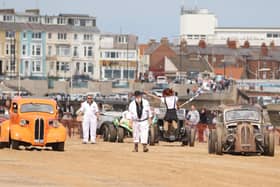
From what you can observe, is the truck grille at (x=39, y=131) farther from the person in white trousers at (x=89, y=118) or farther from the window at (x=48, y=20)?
the window at (x=48, y=20)

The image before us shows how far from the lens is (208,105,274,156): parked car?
2772cm

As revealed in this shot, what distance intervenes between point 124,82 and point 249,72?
39.0m

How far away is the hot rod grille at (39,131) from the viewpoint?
28.6 meters

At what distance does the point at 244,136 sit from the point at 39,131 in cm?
545

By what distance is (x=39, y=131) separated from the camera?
28.6 metres

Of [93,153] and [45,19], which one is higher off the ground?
[45,19]

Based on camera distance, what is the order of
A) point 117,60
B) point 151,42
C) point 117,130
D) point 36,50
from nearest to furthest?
point 117,130, point 36,50, point 117,60, point 151,42

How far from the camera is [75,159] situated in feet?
80.3

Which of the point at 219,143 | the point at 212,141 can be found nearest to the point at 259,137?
the point at 219,143

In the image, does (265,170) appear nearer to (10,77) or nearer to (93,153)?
(93,153)

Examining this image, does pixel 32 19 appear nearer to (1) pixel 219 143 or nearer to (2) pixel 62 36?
(2) pixel 62 36

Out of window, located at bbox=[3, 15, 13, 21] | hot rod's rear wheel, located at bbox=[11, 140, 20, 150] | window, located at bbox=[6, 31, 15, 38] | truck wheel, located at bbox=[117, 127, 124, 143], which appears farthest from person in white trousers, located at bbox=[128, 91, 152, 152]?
window, located at bbox=[3, 15, 13, 21]

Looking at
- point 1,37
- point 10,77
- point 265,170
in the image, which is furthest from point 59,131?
point 1,37

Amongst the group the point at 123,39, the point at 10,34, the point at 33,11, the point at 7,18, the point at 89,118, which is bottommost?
the point at 89,118
